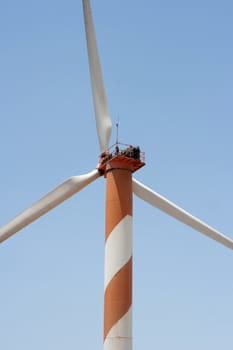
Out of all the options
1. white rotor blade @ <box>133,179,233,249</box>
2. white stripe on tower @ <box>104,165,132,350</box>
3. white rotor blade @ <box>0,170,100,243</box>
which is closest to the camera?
white stripe on tower @ <box>104,165,132,350</box>

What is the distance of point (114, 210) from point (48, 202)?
154 inches

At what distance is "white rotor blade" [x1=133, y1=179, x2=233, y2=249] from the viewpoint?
1324 inches

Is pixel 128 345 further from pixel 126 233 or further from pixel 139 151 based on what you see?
pixel 139 151

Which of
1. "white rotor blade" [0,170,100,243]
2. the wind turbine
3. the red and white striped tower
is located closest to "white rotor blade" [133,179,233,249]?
the wind turbine

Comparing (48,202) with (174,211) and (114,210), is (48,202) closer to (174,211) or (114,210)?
(114,210)

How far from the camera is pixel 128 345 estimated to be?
2850cm

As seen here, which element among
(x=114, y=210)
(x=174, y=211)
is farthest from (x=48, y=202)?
(x=174, y=211)

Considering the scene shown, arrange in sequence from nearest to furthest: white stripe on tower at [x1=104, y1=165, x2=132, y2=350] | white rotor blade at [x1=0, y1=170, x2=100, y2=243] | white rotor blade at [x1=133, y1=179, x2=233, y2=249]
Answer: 1. white stripe on tower at [x1=104, y1=165, x2=132, y2=350]
2. white rotor blade at [x1=0, y1=170, x2=100, y2=243]
3. white rotor blade at [x1=133, y1=179, x2=233, y2=249]

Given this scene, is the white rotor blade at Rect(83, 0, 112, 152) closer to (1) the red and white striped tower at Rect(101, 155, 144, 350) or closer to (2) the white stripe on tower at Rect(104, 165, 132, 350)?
(1) the red and white striped tower at Rect(101, 155, 144, 350)

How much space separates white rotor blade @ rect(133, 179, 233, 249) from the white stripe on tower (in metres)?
2.15

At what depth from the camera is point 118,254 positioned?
97.2 ft

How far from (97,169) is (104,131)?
2.66 meters

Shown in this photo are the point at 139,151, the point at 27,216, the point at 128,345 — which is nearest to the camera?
the point at 128,345

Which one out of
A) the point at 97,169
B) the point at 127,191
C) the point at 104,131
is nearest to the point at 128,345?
the point at 127,191
